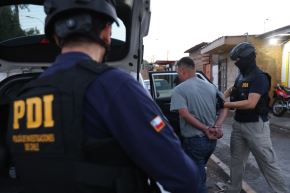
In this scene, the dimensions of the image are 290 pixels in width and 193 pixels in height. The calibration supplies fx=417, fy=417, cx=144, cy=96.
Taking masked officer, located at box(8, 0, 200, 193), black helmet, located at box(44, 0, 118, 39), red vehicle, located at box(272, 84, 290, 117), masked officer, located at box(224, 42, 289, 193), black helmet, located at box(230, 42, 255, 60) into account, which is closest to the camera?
masked officer, located at box(8, 0, 200, 193)

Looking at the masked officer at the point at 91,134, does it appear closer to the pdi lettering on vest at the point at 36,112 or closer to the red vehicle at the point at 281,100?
the pdi lettering on vest at the point at 36,112

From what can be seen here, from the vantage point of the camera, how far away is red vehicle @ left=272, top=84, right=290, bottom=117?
14.4 metres

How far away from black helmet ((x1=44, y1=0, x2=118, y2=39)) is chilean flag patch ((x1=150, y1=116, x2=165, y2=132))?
1.39ft

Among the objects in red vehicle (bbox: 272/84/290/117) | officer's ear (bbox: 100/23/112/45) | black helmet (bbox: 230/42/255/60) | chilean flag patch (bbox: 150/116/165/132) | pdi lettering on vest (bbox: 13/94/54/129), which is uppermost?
officer's ear (bbox: 100/23/112/45)

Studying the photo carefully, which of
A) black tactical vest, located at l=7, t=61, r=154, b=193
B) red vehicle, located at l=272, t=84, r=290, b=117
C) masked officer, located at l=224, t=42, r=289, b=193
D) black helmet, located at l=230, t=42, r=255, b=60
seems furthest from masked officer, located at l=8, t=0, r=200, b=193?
red vehicle, located at l=272, t=84, r=290, b=117

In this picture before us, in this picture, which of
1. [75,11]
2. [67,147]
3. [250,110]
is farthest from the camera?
[250,110]

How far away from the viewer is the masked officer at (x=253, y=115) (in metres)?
4.51

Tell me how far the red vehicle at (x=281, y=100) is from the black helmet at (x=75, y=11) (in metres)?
13.6

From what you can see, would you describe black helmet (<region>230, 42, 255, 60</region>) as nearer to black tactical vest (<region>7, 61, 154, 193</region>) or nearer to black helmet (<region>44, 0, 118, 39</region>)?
black helmet (<region>44, 0, 118, 39</region>)

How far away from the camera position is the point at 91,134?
4.88 feet

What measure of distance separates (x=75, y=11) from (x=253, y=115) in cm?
336

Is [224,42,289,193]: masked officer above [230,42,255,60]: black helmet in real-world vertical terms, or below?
below

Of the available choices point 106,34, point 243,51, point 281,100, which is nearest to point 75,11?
point 106,34

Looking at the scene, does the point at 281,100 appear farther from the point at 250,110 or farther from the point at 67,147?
the point at 67,147
